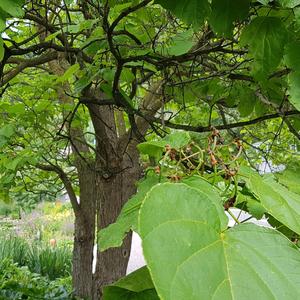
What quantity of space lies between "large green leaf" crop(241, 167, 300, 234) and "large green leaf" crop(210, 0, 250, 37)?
1.73 ft

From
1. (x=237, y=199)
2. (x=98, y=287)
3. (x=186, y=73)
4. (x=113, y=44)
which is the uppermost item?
(x=186, y=73)

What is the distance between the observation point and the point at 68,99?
315 cm

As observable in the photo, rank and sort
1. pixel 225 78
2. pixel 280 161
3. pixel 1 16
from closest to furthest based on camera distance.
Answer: pixel 1 16 → pixel 225 78 → pixel 280 161

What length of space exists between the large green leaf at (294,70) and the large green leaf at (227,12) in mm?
148

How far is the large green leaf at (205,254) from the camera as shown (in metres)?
0.44

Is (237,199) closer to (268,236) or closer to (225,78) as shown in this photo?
(268,236)

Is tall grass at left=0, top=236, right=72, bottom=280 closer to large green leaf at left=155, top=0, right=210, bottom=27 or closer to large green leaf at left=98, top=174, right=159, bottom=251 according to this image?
large green leaf at left=155, top=0, right=210, bottom=27

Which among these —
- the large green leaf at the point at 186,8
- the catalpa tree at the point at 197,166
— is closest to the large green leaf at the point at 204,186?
the catalpa tree at the point at 197,166

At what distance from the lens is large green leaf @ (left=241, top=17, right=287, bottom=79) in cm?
109

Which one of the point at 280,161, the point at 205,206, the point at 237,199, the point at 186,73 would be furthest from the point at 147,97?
the point at 205,206

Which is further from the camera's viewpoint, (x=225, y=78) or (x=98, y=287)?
(x=98, y=287)

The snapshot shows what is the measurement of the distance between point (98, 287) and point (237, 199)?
2442 millimetres

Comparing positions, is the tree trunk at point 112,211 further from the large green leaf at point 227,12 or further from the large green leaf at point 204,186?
the large green leaf at point 204,186

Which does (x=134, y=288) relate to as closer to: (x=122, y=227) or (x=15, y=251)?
(x=122, y=227)
